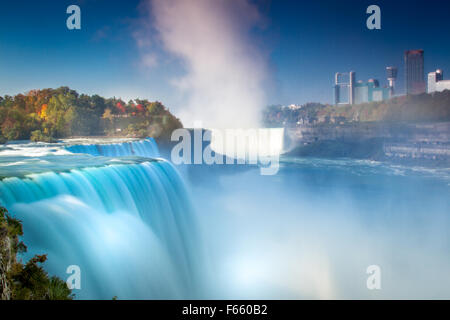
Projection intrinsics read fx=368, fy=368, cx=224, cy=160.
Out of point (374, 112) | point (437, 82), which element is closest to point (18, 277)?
point (437, 82)

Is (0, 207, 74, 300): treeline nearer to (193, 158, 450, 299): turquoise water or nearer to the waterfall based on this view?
the waterfall

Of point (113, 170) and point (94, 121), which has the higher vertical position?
point (94, 121)

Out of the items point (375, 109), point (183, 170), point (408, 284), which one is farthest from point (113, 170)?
point (375, 109)

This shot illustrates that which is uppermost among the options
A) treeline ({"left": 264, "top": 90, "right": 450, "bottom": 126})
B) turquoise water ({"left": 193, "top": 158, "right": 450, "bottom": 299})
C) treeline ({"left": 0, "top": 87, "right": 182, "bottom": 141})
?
treeline ({"left": 264, "top": 90, "right": 450, "bottom": 126})

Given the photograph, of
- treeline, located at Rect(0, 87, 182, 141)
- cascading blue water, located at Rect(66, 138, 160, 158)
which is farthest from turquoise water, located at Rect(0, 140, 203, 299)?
treeline, located at Rect(0, 87, 182, 141)

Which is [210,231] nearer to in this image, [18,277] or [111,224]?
[111,224]
